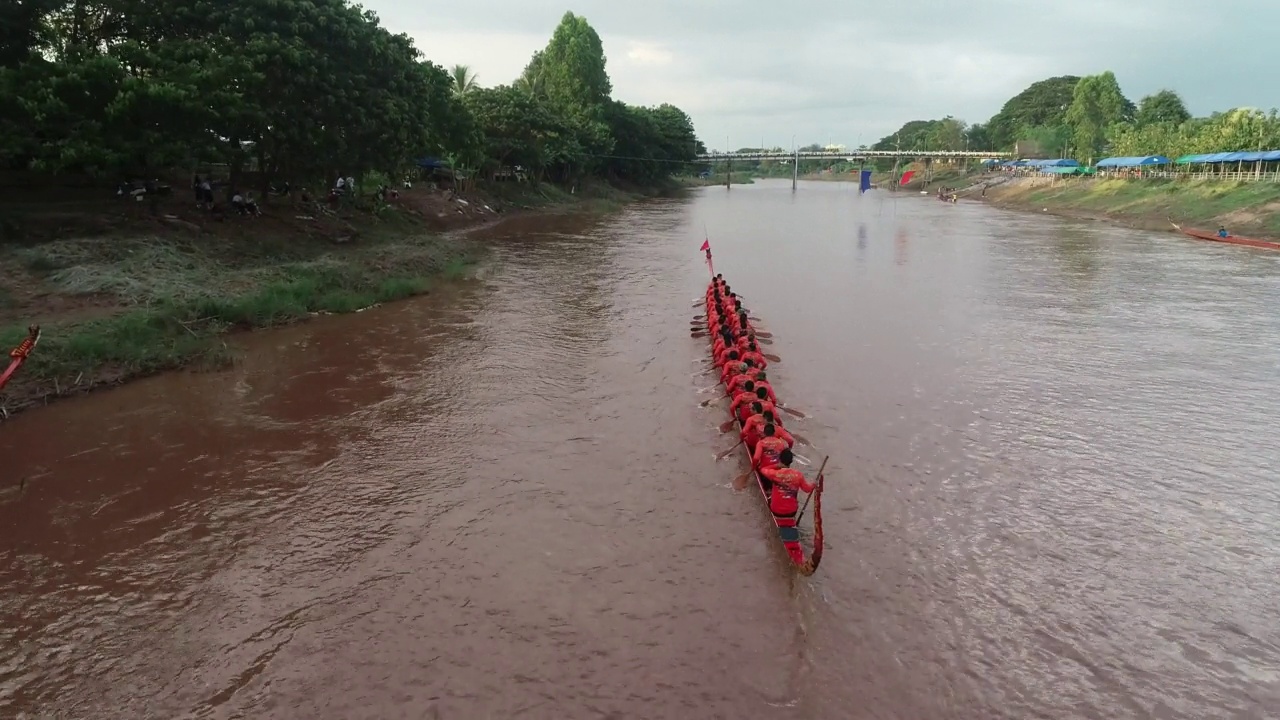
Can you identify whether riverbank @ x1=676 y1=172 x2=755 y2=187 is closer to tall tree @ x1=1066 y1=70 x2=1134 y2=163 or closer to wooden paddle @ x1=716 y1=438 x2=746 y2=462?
tall tree @ x1=1066 y1=70 x2=1134 y2=163

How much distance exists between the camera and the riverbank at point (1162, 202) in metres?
37.9

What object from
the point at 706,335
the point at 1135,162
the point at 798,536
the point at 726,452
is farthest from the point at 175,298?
the point at 1135,162

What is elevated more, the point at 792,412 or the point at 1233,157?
the point at 1233,157

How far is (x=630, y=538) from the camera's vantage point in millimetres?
8664

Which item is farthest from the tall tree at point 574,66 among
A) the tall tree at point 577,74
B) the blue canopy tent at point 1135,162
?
the blue canopy tent at point 1135,162

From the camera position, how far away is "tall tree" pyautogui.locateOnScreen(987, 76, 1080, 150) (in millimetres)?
110125

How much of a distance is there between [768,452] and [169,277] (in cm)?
1470

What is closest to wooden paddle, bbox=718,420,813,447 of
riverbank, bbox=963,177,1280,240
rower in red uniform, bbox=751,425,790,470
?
rower in red uniform, bbox=751,425,790,470

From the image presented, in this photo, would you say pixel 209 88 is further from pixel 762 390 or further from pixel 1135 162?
pixel 1135 162

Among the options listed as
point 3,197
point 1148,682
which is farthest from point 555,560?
point 3,197

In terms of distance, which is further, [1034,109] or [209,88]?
[1034,109]

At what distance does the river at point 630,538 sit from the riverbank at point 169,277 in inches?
31.8

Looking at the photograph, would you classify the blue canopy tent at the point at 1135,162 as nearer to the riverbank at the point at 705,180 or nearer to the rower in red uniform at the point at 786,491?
the riverbank at the point at 705,180

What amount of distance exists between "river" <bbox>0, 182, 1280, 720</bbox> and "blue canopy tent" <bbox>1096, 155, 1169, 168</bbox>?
4710 centimetres
